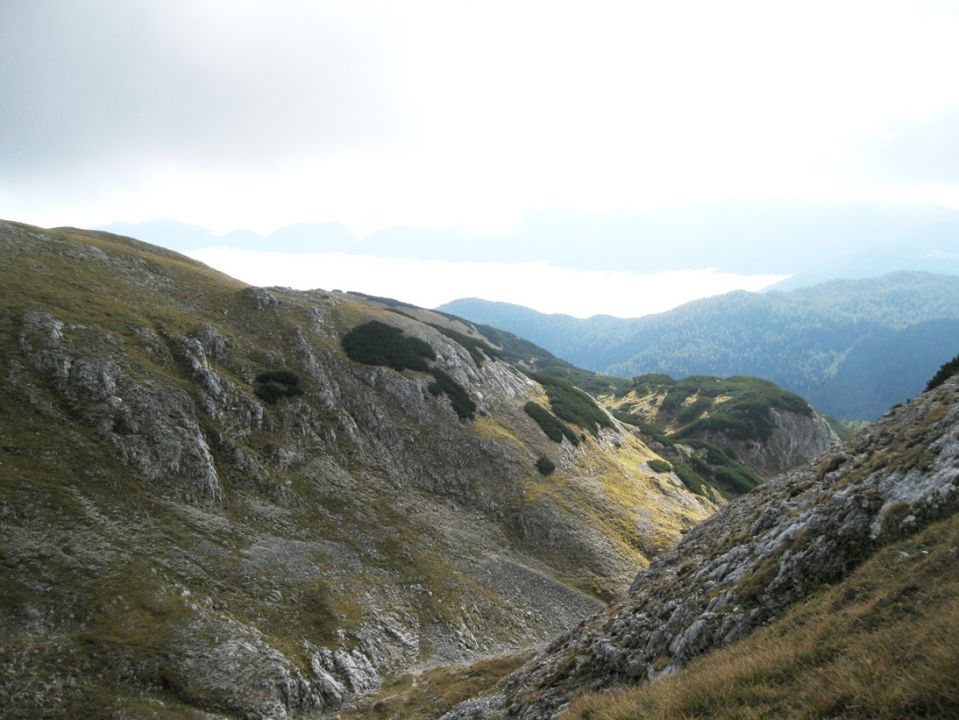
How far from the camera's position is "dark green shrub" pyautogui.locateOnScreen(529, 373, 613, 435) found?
7712 cm

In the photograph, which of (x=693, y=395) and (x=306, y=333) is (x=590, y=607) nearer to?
(x=306, y=333)

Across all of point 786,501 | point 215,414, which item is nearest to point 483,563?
point 215,414

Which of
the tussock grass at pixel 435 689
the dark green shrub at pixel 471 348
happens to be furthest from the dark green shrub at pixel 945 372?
the dark green shrub at pixel 471 348

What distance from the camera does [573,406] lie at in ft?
269

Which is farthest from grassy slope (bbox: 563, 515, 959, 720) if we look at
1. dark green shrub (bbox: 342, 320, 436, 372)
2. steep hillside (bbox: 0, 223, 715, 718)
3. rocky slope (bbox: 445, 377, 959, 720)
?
dark green shrub (bbox: 342, 320, 436, 372)

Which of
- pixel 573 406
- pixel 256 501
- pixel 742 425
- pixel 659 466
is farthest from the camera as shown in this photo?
pixel 742 425

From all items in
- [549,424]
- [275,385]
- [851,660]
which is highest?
[275,385]

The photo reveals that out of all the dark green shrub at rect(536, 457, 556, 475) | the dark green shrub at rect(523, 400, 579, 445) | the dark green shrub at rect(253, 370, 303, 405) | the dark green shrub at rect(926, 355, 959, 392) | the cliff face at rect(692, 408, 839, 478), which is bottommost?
the cliff face at rect(692, 408, 839, 478)

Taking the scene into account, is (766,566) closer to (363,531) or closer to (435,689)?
(435,689)

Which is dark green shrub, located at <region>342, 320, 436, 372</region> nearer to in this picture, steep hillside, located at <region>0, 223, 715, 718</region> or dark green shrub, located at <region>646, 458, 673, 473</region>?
steep hillside, located at <region>0, 223, 715, 718</region>

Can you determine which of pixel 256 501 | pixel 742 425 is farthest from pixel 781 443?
pixel 256 501

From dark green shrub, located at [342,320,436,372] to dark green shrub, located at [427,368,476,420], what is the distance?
228cm

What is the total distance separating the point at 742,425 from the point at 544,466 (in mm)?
97882

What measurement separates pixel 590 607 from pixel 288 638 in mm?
26210
